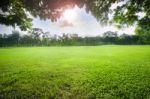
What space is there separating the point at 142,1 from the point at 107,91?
4.47m

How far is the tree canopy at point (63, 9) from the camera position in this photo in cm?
826

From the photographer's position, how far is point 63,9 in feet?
28.0

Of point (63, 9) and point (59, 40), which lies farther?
point (59, 40)

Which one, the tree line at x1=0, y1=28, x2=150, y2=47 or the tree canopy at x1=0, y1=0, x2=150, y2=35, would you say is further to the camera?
the tree line at x1=0, y1=28, x2=150, y2=47

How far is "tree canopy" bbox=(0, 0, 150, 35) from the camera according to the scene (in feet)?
27.1

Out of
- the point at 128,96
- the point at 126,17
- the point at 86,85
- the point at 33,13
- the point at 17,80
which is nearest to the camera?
the point at 128,96

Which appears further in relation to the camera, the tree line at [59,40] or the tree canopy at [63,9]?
the tree line at [59,40]

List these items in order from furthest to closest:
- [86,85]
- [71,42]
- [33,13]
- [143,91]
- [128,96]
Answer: [71,42], [33,13], [86,85], [143,91], [128,96]

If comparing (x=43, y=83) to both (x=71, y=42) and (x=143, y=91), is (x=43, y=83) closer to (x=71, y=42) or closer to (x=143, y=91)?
(x=143, y=91)

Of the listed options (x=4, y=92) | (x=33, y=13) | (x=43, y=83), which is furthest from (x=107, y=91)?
(x=33, y=13)

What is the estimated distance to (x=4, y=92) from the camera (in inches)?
297

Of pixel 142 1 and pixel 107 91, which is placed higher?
pixel 142 1

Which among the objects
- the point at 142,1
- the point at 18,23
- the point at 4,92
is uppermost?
the point at 142,1

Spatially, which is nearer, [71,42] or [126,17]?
[126,17]
